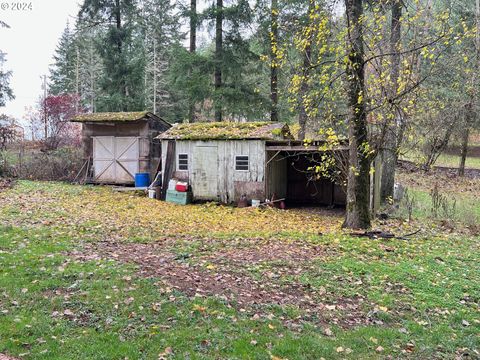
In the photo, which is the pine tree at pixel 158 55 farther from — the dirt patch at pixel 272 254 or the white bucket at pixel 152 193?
the dirt patch at pixel 272 254

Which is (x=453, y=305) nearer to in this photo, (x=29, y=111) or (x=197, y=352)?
(x=197, y=352)

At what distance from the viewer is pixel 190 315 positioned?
4.96 metres

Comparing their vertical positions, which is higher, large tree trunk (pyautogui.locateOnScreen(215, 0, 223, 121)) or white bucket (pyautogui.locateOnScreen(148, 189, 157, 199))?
large tree trunk (pyautogui.locateOnScreen(215, 0, 223, 121))

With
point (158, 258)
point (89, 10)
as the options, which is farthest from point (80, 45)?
point (158, 258)

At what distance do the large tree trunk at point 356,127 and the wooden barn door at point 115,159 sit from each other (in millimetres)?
13014

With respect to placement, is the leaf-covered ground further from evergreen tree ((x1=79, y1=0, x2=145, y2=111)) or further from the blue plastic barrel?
evergreen tree ((x1=79, y1=0, x2=145, y2=111))

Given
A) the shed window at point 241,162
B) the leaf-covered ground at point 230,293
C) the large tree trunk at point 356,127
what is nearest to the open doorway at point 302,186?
the shed window at point 241,162

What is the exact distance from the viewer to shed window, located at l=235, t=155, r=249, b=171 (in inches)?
624

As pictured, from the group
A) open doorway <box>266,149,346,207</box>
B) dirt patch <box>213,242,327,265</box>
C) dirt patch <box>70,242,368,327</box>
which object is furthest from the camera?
open doorway <box>266,149,346,207</box>

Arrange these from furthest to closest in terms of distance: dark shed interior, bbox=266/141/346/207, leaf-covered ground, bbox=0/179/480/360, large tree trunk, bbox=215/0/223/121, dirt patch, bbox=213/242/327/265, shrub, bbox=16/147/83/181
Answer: shrub, bbox=16/147/83/181
large tree trunk, bbox=215/0/223/121
dark shed interior, bbox=266/141/346/207
dirt patch, bbox=213/242/327/265
leaf-covered ground, bbox=0/179/480/360

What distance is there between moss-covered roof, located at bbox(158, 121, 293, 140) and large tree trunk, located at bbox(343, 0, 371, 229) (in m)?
5.66

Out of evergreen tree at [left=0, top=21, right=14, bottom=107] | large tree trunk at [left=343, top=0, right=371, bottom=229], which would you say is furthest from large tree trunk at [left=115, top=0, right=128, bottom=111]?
large tree trunk at [left=343, top=0, right=371, bottom=229]

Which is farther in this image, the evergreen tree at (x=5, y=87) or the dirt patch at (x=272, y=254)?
the evergreen tree at (x=5, y=87)

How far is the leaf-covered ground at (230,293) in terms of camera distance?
4.36m
